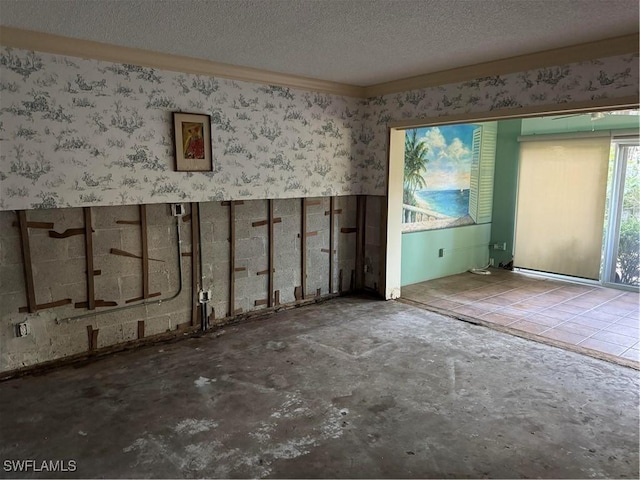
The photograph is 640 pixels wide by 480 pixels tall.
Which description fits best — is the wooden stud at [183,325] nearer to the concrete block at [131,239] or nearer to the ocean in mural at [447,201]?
the concrete block at [131,239]

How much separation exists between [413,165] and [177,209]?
324 centimetres

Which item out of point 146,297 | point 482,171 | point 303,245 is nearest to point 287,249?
point 303,245

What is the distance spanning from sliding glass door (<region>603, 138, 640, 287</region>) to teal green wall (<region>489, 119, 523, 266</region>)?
1306 mm

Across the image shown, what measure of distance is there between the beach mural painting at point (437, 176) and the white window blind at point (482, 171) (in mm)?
96

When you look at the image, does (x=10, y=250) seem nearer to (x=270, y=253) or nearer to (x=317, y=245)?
(x=270, y=253)

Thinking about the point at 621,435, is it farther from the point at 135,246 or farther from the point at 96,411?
the point at 135,246

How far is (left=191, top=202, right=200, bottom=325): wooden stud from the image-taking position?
4141mm

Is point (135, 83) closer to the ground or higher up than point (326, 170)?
higher up

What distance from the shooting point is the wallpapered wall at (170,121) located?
10.6 feet

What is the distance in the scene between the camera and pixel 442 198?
20.7ft

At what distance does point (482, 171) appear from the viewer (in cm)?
685

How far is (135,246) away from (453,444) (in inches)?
115

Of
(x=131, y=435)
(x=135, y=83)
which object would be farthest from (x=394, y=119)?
(x=131, y=435)

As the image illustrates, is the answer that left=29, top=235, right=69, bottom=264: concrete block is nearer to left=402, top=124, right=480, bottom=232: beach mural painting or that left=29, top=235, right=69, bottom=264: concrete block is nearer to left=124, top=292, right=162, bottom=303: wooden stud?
left=124, top=292, right=162, bottom=303: wooden stud
